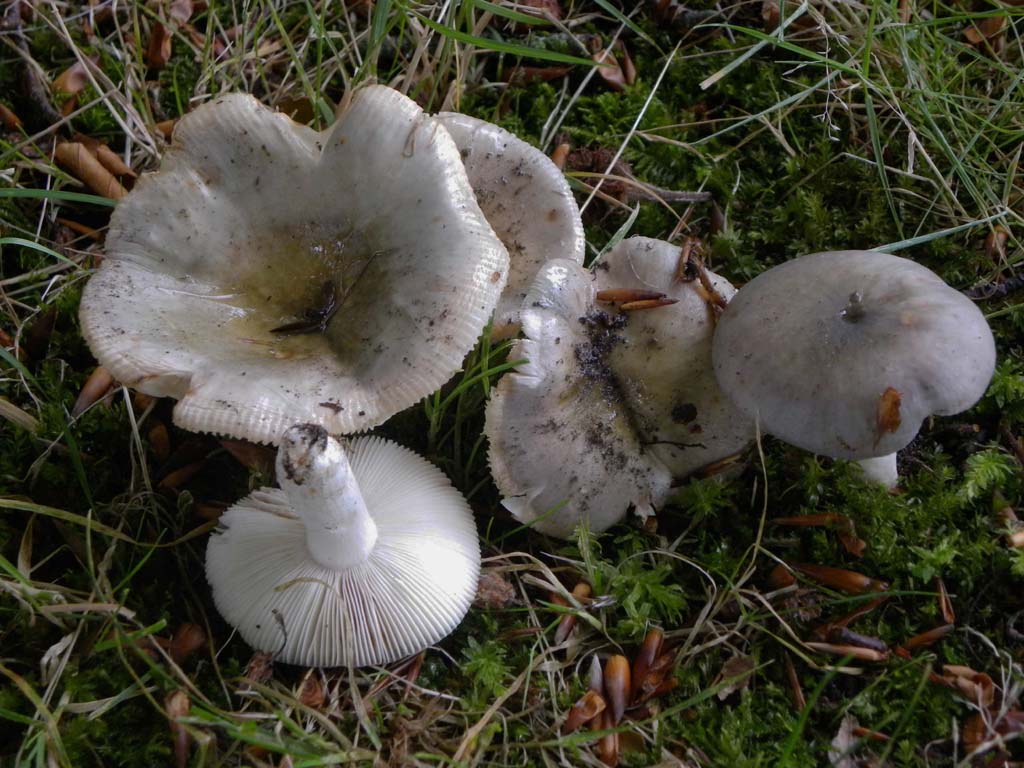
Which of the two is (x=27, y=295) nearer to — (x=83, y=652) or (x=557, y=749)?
(x=83, y=652)

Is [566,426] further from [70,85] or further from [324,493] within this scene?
[70,85]

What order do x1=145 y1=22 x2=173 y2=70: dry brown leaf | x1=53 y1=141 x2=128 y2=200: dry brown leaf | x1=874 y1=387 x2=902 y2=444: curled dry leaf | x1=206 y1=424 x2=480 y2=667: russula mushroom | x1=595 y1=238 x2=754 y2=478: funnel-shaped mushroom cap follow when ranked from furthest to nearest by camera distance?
x1=145 y1=22 x2=173 y2=70: dry brown leaf
x1=53 y1=141 x2=128 y2=200: dry brown leaf
x1=595 y1=238 x2=754 y2=478: funnel-shaped mushroom cap
x1=206 y1=424 x2=480 y2=667: russula mushroom
x1=874 y1=387 x2=902 y2=444: curled dry leaf

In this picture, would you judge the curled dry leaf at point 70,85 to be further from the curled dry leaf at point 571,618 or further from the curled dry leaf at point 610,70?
the curled dry leaf at point 571,618

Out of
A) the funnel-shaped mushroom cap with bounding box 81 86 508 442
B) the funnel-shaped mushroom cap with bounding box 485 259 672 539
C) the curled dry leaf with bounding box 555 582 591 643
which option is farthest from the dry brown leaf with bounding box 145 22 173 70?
the curled dry leaf with bounding box 555 582 591 643

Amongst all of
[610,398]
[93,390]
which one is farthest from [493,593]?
[93,390]

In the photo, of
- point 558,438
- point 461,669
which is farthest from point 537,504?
point 461,669

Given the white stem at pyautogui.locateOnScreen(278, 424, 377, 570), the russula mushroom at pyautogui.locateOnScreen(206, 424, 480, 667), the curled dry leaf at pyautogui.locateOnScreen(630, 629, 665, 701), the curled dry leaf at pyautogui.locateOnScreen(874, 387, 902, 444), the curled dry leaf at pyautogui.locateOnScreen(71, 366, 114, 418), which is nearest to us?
the white stem at pyautogui.locateOnScreen(278, 424, 377, 570)

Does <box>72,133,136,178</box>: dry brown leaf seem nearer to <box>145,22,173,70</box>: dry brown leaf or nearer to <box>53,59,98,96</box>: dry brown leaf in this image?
<box>53,59,98,96</box>: dry brown leaf
